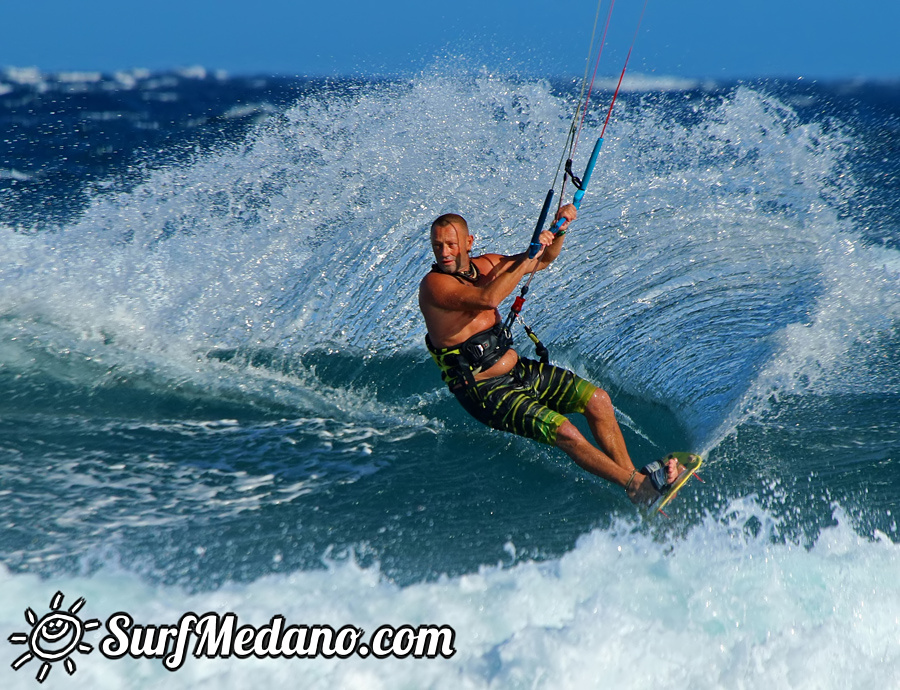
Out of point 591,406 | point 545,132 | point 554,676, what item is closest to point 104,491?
point 554,676

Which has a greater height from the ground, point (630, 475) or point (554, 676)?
point (630, 475)

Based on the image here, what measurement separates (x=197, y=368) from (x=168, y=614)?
248 centimetres

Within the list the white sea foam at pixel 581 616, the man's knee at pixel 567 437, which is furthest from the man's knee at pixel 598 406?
the white sea foam at pixel 581 616

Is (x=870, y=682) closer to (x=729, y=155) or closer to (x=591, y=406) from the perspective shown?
(x=591, y=406)

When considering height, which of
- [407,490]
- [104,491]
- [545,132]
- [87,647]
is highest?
[545,132]

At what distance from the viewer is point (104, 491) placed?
3.48 metres

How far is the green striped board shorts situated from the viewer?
388 cm

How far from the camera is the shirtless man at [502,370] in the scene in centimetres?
370

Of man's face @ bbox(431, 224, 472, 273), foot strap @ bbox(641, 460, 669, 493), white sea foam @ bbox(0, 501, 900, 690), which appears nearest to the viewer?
white sea foam @ bbox(0, 501, 900, 690)

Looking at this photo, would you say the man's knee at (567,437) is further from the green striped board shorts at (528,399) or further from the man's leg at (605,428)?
the man's leg at (605,428)

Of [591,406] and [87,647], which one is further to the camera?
[591,406]

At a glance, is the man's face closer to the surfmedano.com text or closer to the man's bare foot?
the man's bare foot

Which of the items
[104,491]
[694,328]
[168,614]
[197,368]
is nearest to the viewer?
[168,614]

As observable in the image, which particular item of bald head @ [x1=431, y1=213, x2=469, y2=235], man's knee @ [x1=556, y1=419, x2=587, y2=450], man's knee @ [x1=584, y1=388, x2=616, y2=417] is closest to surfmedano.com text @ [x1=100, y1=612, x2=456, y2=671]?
man's knee @ [x1=556, y1=419, x2=587, y2=450]
